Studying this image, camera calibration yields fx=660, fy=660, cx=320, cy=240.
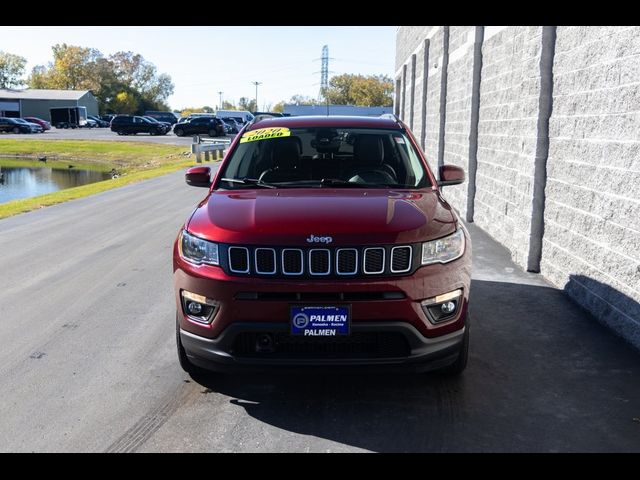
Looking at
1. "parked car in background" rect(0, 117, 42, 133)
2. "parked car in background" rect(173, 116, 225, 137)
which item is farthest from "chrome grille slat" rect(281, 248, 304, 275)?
"parked car in background" rect(0, 117, 42, 133)

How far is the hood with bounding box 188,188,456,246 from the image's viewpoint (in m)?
3.89

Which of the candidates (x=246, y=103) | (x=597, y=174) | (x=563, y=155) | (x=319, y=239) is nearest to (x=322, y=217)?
(x=319, y=239)

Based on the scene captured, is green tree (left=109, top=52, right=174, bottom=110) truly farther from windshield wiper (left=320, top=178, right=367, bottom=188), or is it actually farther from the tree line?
windshield wiper (left=320, top=178, right=367, bottom=188)

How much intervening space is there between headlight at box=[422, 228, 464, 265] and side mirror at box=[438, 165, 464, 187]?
4.28ft

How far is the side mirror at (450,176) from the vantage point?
5.50m

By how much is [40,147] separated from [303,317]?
1919 inches

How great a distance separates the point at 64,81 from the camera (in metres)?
117

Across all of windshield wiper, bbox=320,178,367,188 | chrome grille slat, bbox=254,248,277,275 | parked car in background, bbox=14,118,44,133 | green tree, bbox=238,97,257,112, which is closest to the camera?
chrome grille slat, bbox=254,248,277,275

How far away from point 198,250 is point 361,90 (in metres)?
117

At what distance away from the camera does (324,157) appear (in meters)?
5.63

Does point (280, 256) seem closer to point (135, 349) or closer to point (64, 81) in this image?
point (135, 349)

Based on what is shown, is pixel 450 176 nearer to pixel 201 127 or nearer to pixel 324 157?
pixel 324 157

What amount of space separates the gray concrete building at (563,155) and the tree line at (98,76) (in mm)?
101744
